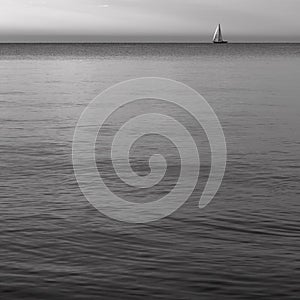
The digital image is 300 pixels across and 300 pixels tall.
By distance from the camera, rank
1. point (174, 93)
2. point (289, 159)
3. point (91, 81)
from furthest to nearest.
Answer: point (91, 81)
point (174, 93)
point (289, 159)

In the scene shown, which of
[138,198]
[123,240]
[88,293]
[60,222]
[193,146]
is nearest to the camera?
[88,293]

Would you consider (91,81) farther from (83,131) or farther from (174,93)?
(83,131)

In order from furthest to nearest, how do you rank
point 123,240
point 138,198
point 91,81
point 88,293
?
point 91,81
point 138,198
point 123,240
point 88,293

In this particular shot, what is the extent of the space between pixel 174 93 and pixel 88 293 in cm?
3778

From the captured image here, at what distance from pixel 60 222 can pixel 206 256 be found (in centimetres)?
352

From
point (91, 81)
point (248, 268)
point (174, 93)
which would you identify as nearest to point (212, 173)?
point (248, 268)

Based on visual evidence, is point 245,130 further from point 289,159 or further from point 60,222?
point 60,222

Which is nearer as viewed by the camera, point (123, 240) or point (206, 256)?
point (206, 256)

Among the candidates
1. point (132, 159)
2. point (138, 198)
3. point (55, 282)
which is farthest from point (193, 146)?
point (55, 282)

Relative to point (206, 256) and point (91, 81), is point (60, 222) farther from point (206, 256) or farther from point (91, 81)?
point (91, 81)

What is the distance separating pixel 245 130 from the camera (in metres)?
30.8

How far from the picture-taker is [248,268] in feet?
41.4

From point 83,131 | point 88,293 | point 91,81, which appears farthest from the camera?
point 91,81

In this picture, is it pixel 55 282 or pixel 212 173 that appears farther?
pixel 212 173
